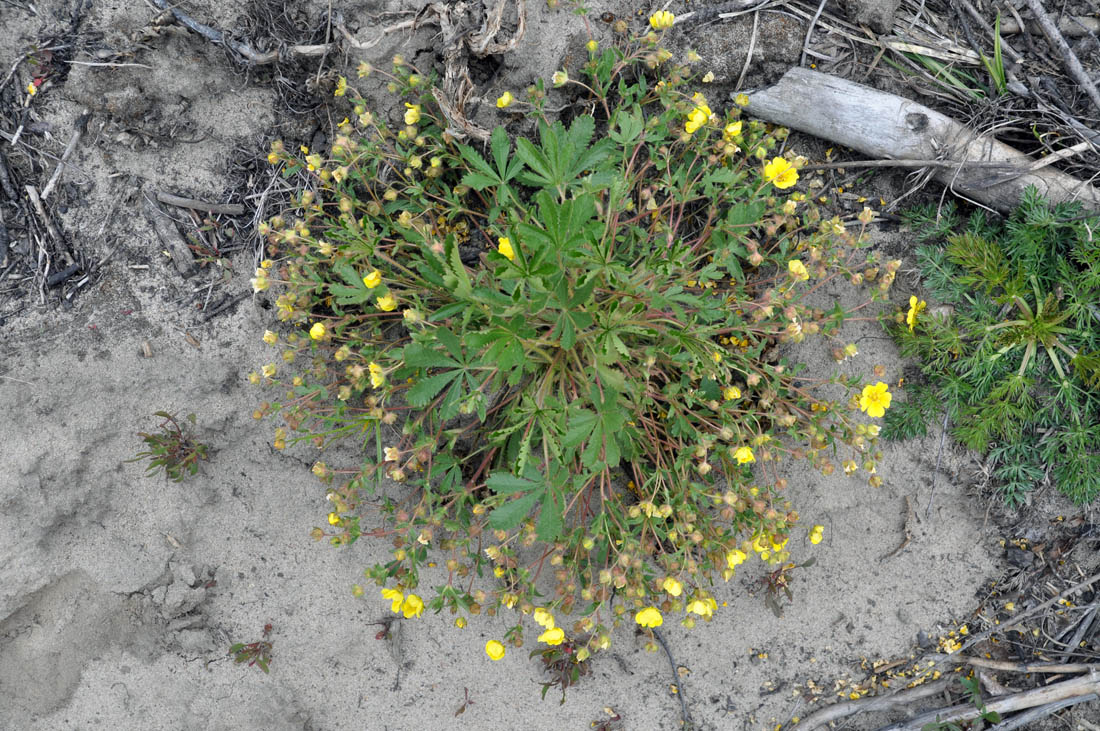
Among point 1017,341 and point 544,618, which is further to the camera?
point 1017,341

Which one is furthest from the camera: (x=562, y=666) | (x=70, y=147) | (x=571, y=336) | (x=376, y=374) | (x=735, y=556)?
(x=562, y=666)

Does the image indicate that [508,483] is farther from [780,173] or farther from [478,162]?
[780,173]

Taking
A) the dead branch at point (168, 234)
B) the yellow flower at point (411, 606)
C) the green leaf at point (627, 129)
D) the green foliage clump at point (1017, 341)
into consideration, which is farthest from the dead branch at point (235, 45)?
the green foliage clump at point (1017, 341)

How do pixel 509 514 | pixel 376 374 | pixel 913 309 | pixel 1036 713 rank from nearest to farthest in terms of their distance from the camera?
pixel 509 514 → pixel 376 374 → pixel 913 309 → pixel 1036 713

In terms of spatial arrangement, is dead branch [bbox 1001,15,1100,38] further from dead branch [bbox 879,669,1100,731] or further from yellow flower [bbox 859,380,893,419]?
dead branch [bbox 879,669,1100,731]

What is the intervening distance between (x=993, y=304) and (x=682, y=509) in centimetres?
170

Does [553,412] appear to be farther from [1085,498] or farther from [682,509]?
[1085,498]

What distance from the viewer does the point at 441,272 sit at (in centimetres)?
230

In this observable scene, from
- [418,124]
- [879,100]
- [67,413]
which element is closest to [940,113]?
[879,100]

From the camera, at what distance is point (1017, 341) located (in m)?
2.99

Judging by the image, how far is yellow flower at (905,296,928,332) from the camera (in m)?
2.82

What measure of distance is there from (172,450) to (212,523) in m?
0.38

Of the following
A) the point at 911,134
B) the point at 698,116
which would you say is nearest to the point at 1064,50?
the point at 911,134

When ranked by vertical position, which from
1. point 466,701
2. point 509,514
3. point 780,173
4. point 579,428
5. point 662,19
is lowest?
point 466,701
